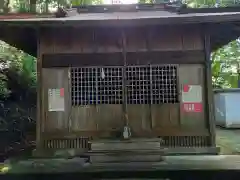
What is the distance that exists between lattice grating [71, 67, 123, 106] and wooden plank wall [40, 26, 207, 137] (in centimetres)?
20

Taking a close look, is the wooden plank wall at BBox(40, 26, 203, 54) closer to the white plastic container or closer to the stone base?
the stone base

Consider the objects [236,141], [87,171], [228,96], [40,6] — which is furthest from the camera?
[40,6]

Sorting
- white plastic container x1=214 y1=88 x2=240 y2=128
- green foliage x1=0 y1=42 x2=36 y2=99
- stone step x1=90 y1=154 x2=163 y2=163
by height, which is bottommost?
stone step x1=90 y1=154 x2=163 y2=163

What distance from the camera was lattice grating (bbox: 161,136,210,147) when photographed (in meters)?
8.22

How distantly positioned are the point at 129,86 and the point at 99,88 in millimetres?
869

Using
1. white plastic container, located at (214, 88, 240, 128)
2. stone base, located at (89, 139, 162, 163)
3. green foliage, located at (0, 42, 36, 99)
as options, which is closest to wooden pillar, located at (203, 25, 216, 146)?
stone base, located at (89, 139, 162, 163)

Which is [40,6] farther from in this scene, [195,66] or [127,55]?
[195,66]

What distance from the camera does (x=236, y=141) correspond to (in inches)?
420

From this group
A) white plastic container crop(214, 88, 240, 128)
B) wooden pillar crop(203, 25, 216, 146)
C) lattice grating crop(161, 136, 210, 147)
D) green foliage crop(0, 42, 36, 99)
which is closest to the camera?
wooden pillar crop(203, 25, 216, 146)

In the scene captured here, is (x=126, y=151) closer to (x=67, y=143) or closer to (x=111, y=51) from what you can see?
(x=67, y=143)

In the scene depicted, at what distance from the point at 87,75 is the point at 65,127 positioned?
162 centimetres

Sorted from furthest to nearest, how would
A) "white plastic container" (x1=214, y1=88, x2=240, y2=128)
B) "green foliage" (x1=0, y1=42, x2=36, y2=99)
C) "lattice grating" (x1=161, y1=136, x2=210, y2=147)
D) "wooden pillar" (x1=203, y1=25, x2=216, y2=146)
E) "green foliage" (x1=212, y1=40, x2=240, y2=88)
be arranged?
"green foliage" (x1=212, y1=40, x2=240, y2=88), "green foliage" (x1=0, y1=42, x2=36, y2=99), "white plastic container" (x1=214, y1=88, x2=240, y2=128), "lattice grating" (x1=161, y1=136, x2=210, y2=147), "wooden pillar" (x1=203, y1=25, x2=216, y2=146)

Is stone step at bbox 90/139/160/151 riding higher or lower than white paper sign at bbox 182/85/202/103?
lower

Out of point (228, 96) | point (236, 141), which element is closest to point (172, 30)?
point (236, 141)
